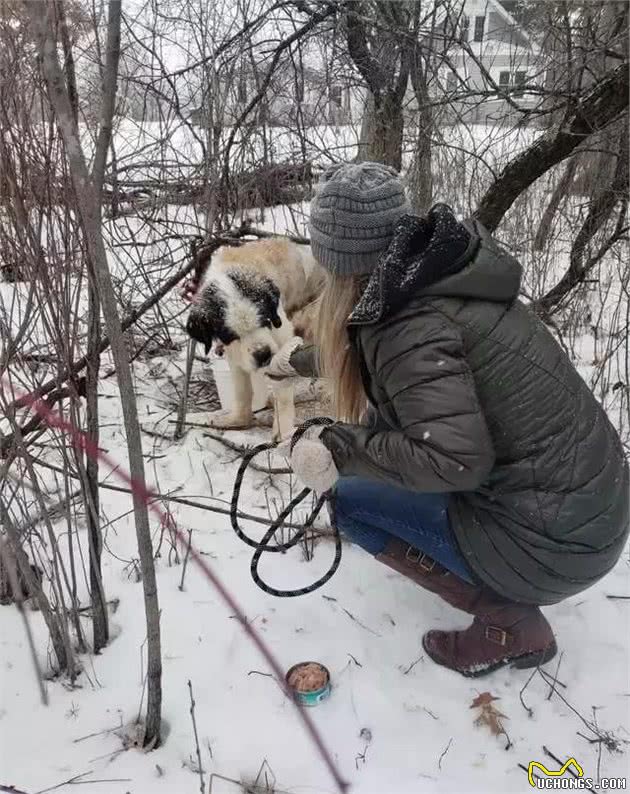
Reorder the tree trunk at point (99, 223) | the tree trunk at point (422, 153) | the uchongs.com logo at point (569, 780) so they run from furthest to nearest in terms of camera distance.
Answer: the tree trunk at point (422, 153) < the uchongs.com logo at point (569, 780) < the tree trunk at point (99, 223)

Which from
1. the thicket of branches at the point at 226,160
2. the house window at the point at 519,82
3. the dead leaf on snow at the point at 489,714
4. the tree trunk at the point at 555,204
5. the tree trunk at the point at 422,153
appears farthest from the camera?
the tree trunk at the point at 555,204

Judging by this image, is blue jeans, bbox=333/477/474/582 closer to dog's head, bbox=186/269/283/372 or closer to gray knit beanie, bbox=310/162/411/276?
gray knit beanie, bbox=310/162/411/276

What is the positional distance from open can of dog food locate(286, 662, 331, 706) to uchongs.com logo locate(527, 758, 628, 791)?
0.50 m

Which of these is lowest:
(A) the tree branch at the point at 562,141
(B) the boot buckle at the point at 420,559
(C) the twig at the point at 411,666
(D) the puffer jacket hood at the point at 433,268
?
(C) the twig at the point at 411,666

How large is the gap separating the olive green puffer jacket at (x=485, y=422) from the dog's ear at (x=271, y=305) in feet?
4.46

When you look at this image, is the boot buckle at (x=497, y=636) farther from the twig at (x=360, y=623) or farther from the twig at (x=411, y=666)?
the twig at (x=360, y=623)

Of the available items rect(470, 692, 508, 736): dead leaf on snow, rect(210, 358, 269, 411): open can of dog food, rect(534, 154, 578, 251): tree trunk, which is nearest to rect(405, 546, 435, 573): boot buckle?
rect(470, 692, 508, 736): dead leaf on snow

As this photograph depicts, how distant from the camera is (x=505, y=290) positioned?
1396 mm

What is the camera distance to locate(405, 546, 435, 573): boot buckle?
1.69 metres

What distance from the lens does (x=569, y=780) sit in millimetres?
1368

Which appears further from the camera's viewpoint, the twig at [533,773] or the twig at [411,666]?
the twig at [411,666]

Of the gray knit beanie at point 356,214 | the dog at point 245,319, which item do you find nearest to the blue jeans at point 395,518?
the gray knit beanie at point 356,214

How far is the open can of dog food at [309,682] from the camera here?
152 cm

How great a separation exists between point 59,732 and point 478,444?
1171 millimetres
